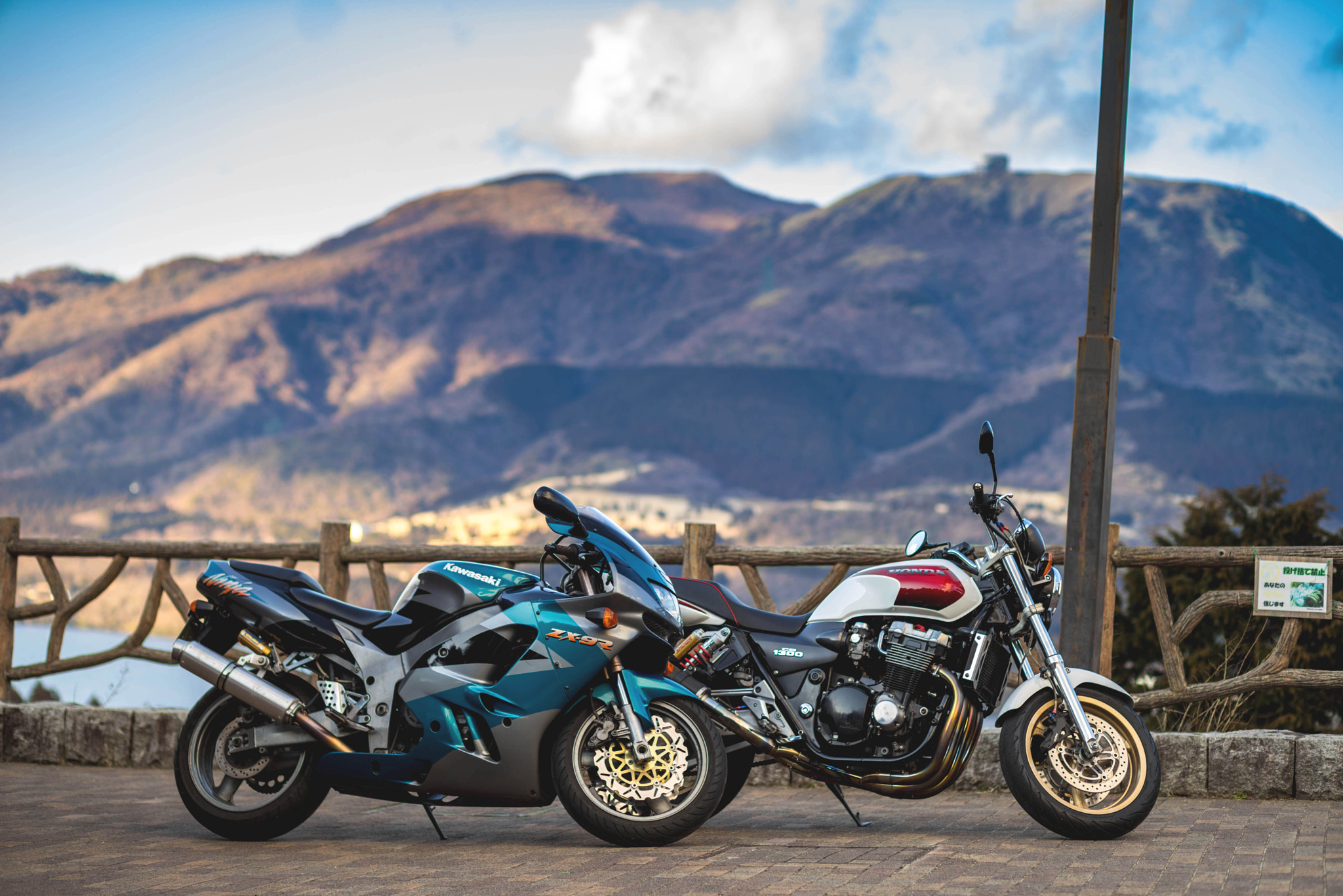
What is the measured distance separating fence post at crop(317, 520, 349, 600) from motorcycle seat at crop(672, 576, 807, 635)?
11.3 feet

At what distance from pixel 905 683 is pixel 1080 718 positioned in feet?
2.18

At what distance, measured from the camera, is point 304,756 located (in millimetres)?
5648

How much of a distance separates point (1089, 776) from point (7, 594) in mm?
6942

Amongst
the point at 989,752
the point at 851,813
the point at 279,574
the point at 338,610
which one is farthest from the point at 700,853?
the point at 989,752

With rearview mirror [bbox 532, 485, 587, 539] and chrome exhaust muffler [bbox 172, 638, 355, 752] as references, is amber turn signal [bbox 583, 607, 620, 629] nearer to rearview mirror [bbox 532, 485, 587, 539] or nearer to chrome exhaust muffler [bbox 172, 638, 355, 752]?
rearview mirror [bbox 532, 485, 587, 539]

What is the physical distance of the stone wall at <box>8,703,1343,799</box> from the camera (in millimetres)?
6742

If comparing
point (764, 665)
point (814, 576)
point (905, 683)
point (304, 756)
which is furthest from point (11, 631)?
point (814, 576)

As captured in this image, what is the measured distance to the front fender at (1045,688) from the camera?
5508mm

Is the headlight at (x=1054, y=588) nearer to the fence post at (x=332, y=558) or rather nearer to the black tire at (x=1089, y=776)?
the black tire at (x=1089, y=776)

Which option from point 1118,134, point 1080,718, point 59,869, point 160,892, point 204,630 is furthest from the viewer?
point 1118,134

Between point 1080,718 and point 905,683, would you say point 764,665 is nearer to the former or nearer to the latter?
point 905,683

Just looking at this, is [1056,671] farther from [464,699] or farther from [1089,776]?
[464,699]

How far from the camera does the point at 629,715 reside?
17.4 feet

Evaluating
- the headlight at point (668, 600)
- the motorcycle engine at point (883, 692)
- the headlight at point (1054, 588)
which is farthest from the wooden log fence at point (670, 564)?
the motorcycle engine at point (883, 692)
